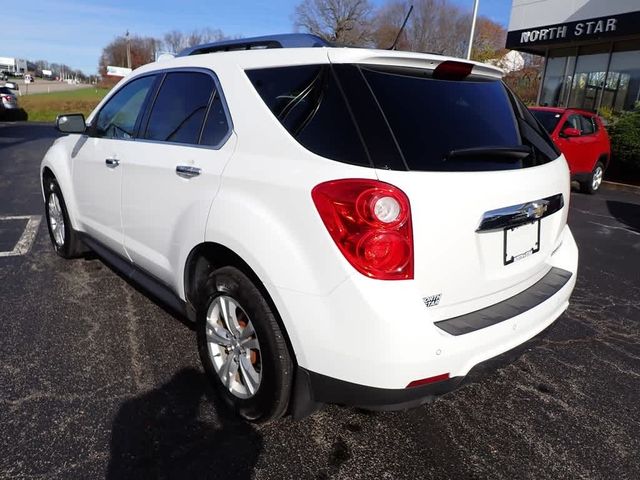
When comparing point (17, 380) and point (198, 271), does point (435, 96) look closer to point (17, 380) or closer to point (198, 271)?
point (198, 271)

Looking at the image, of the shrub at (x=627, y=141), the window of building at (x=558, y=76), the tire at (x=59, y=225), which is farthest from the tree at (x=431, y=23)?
the tire at (x=59, y=225)

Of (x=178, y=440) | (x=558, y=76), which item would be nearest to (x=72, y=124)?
(x=178, y=440)

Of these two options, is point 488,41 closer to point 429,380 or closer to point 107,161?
point 107,161

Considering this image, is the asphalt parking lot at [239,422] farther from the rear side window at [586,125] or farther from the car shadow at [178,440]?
the rear side window at [586,125]

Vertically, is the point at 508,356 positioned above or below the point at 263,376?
above

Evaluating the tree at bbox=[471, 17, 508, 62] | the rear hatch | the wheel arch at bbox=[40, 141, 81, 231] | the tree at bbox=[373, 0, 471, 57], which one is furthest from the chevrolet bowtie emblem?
the tree at bbox=[373, 0, 471, 57]

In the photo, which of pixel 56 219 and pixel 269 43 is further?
pixel 56 219

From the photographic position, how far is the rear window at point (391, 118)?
198 centimetres

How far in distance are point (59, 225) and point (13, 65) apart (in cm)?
15911

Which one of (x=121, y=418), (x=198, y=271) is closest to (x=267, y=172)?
(x=198, y=271)

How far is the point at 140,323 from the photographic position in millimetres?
3529

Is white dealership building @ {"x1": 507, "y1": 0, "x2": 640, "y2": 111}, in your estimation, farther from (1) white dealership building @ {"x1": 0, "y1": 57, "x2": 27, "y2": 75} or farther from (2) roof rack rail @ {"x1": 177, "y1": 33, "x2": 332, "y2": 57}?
(1) white dealership building @ {"x1": 0, "y1": 57, "x2": 27, "y2": 75}

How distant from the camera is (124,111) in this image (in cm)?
357

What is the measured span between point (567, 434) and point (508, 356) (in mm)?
692
